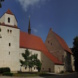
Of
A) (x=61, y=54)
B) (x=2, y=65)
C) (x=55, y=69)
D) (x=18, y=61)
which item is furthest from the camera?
(x=61, y=54)

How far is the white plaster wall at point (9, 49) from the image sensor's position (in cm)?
4766

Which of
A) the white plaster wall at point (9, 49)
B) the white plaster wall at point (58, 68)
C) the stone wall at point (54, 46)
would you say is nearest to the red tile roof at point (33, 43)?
the white plaster wall at point (58, 68)

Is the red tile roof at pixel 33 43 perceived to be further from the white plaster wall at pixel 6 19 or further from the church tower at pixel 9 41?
the white plaster wall at pixel 6 19

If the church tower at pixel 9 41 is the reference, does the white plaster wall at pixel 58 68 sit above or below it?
below

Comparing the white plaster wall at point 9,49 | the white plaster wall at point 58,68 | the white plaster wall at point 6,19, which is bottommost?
the white plaster wall at point 58,68

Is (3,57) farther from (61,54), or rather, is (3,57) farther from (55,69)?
(61,54)

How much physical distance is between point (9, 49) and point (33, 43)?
45.8ft

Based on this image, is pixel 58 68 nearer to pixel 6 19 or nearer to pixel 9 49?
pixel 9 49

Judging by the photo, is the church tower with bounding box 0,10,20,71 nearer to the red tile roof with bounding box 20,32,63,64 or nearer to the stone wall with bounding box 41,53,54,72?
the red tile roof with bounding box 20,32,63,64

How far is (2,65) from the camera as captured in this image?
47156mm

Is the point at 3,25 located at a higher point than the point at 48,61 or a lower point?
higher

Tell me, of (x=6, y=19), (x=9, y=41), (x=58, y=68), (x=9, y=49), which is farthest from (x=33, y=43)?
(x=6, y=19)

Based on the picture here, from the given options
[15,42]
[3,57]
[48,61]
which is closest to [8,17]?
[15,42]

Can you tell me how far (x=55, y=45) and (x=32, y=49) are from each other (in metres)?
10.2
